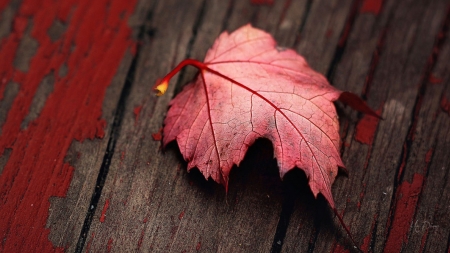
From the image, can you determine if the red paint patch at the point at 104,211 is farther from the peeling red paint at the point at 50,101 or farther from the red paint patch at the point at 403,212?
the red paint patch at the point at 403,212

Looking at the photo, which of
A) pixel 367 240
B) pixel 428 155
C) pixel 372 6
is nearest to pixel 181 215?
pixel 367 240

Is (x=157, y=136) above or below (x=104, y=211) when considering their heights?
above

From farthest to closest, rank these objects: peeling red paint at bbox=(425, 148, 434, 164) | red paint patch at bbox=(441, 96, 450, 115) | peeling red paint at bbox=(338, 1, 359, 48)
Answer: peeling red paint at bbox=(338, 1, 359, 48) → red paint patch at bbox=(441, 96, 450, 115) → peeling red paint at bbox=(425, 148, 434, 164)

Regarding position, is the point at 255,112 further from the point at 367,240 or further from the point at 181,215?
the point at 367,240

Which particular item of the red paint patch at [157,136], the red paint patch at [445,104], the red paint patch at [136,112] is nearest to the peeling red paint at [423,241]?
the red paint patch at [445,104]

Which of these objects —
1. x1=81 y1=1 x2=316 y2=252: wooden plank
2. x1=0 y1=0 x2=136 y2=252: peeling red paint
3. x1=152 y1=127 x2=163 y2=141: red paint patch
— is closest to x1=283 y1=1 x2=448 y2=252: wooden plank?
x1=81 y1=1 x2=316 y2=252: wooden plank

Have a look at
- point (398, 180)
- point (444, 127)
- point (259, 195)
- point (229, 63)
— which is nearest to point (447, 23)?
point (444, 127)

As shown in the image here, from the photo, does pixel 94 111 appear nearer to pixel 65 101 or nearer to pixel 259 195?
pixel 65 101

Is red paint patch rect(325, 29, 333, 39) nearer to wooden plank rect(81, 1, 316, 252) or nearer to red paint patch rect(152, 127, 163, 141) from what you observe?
wooden plank rect(81, 1, 316, 252)
